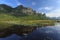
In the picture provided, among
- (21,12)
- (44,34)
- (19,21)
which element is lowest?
(44,34)

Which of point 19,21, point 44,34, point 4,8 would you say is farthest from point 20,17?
point 44,34

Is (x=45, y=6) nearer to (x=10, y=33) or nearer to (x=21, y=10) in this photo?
(x=21, y=10)

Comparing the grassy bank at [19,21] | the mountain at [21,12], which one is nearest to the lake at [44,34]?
the grassy bank at [19,21]

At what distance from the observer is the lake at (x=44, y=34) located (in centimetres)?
168

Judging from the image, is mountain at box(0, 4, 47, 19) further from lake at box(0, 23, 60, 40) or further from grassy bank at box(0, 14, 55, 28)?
lake at box(0, 23, 60, 40)

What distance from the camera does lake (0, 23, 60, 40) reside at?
66.1 inches

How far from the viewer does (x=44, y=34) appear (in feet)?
5.65

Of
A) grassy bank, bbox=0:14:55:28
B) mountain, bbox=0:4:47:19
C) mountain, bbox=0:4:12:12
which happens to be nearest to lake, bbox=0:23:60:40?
grassy bank, bbox=0:14:55:28

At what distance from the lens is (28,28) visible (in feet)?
5.67

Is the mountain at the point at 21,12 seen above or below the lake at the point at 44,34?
above

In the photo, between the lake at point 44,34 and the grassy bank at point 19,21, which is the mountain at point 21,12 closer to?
the grassy bank at point 19,21

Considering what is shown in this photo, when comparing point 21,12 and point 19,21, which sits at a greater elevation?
point 21,12

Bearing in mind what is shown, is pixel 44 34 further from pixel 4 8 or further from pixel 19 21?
pixel 4 8

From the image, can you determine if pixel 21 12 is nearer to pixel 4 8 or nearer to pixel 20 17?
pixel 20 17
